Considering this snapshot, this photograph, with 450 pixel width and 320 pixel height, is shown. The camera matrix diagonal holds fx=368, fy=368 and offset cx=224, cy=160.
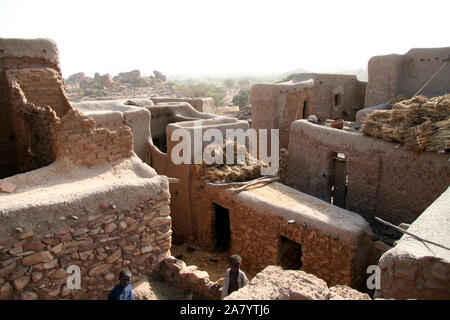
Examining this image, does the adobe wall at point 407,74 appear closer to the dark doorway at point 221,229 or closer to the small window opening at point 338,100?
the small window opening at point 338,100

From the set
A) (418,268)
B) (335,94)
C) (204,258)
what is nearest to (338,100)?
(335,94)

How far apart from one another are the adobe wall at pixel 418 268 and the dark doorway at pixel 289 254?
13.6 ft

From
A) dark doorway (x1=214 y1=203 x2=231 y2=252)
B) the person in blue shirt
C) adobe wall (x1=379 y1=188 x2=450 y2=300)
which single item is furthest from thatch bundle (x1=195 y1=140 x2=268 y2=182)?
adobe wall (x1=379 y1=188 x2=450 y2=300)

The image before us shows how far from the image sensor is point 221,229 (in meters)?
9.81

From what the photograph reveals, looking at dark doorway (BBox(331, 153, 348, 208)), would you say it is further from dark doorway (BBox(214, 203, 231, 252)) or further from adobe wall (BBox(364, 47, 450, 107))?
adobe wall (BBox(364, 47, 450, 107))

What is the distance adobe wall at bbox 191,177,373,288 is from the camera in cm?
651

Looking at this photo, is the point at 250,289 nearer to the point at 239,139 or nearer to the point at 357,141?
the point at 357,141

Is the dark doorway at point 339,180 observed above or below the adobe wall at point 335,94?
below

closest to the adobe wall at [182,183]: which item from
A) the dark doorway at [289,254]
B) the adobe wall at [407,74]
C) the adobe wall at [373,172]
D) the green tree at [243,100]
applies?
the adobe wall at [373,172]

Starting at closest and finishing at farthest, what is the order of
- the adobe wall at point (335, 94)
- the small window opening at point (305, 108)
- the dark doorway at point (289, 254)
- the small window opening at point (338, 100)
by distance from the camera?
the dark doorway at point (289, 254) → the small window opening at point (305, 108) → the adobe wall at point (335, 94) → the small window opening at point (338, 100)

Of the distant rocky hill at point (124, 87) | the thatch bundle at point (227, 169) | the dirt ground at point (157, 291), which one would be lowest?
the dirt ground at point (157, 291)

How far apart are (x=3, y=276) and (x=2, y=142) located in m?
4.21

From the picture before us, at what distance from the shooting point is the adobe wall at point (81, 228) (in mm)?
4297

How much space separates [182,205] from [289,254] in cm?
318
